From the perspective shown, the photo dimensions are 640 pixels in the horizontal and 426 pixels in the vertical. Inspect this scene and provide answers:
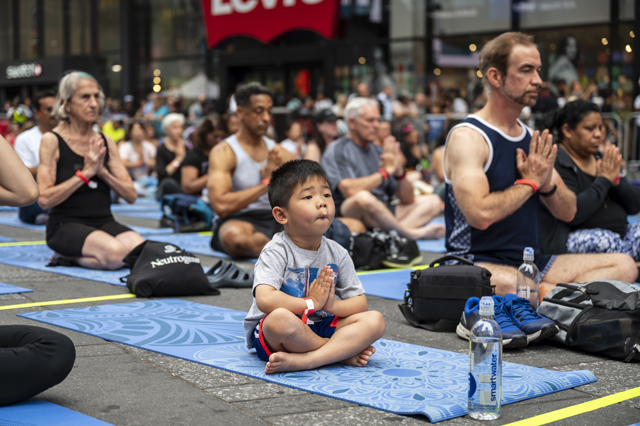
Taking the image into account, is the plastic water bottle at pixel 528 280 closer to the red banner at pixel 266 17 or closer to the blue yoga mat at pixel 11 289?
the blue yoga mat at pixel 11 289

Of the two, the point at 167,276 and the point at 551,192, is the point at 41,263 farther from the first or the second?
the point at 551,192

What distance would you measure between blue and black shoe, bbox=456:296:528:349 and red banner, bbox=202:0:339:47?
55.5 feet

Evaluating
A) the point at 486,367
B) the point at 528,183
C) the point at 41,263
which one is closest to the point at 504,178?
the point at 528,183

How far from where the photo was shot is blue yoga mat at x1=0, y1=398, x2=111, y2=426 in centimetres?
250

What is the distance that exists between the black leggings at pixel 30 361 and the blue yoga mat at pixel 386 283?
108 inches

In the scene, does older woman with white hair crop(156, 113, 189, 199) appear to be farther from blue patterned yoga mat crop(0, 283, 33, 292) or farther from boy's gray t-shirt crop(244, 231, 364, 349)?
boy's gray t-shirt crop(244, 231, 364, 349)

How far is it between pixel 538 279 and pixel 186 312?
2.05 m

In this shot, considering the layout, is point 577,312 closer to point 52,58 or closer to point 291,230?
point 291,230

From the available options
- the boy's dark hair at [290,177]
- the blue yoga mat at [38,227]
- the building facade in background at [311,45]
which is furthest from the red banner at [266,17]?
the boy's dark hair at [290,177]

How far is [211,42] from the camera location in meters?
23.0

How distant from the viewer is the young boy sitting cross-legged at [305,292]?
3131mm

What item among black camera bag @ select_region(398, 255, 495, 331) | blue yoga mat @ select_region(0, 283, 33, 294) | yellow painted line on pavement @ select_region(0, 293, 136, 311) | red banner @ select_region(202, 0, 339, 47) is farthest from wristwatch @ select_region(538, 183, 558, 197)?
red banner @ select_region(202, 0, 339, 47)

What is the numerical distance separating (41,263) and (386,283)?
113 inches

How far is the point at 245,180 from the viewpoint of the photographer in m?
6.80
